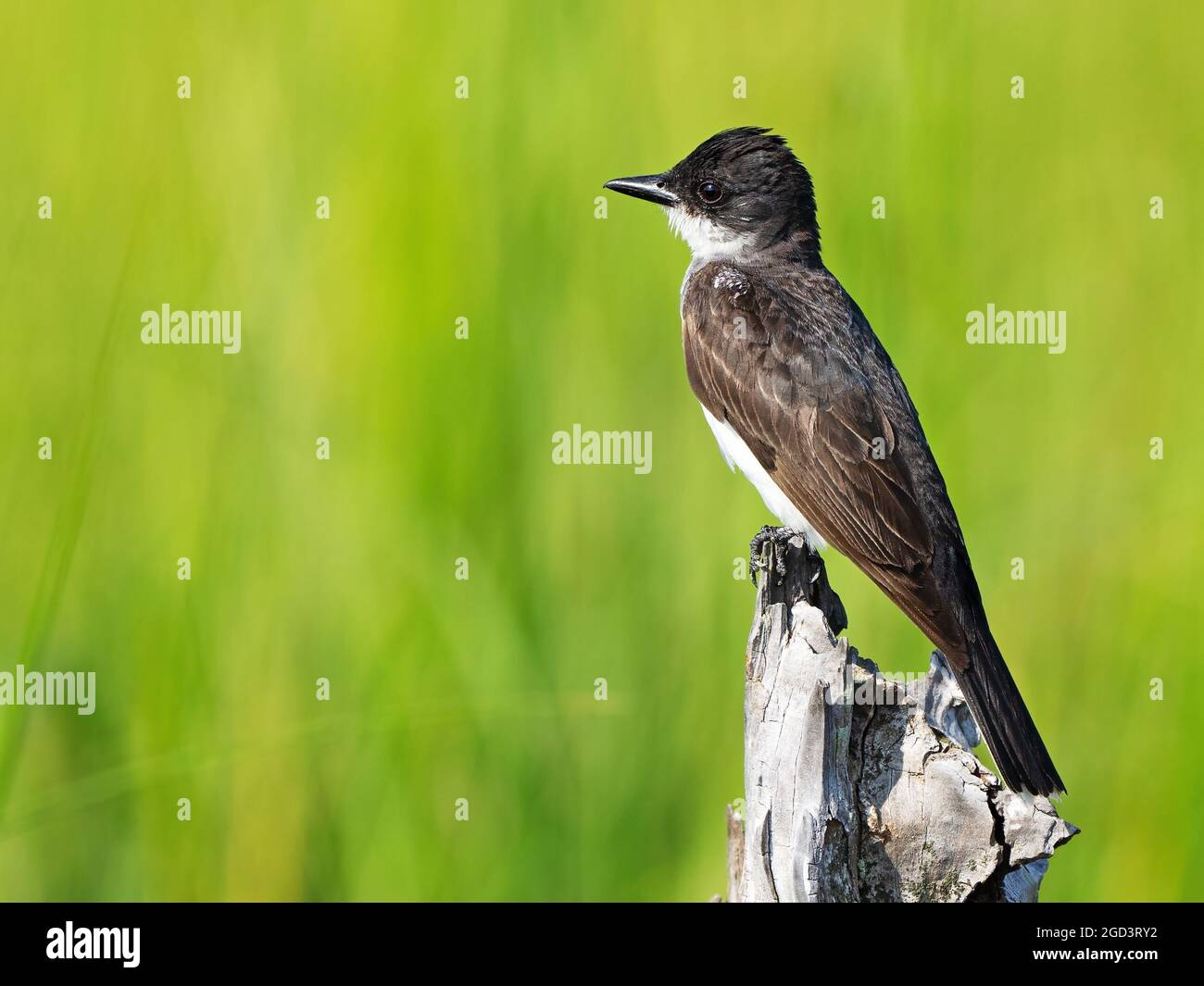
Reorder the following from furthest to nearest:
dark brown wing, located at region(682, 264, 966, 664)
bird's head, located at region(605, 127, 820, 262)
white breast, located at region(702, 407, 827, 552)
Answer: bird's head, located at region(605, 127, 820, 262)
white breast, located at region(702, 407, 827, 552)
dark brown wing, located at region(682, 264, 966, 664)

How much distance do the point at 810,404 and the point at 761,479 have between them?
1.52ft

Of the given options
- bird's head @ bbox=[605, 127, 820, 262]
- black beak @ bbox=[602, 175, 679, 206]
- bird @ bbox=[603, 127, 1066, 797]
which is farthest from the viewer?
black beak @ bbox=[602, 175, 679, 206]

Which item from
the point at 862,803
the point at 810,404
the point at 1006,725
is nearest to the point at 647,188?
the point at 810,404

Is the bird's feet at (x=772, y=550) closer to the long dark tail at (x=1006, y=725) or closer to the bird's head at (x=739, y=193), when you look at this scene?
the long dark tail at (x=1006, y=725)

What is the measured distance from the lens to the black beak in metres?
7.60

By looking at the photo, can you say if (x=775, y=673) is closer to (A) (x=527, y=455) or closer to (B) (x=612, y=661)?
(B) (x=612, y=661)

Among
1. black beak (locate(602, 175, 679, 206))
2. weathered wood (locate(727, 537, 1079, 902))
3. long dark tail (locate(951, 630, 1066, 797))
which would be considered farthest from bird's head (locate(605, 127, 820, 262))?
weathered wood (locate(727, 537, 1079, 902))

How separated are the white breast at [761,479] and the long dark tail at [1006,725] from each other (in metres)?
1.08

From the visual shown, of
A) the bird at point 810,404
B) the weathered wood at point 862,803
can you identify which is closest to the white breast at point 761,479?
the bird at point 810,404

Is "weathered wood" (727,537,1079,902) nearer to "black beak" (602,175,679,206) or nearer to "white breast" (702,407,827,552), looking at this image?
"white breast" (702,407,827,552)

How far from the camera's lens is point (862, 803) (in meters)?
4.84

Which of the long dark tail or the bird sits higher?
the bird

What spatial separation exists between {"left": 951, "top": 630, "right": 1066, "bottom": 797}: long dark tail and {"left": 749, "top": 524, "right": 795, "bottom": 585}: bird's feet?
2.76ft

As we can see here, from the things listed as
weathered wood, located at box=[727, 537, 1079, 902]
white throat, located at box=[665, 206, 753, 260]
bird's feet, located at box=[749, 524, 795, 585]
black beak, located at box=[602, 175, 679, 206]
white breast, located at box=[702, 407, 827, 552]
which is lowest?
weathered wood, located at box=[727, 537, 1079, 902]
